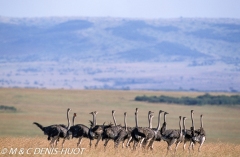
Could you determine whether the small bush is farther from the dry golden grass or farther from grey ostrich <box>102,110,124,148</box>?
grey ostrich <box>102,110,124,148</box>

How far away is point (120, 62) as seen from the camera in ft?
566

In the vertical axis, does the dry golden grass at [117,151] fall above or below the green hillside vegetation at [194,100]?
above

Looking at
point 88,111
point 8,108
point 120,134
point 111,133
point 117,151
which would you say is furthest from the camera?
point 88,111

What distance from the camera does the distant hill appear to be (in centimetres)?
14562

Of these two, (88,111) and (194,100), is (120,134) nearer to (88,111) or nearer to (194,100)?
(88,111)

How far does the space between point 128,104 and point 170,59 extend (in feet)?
390

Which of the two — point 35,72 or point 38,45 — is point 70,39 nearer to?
point 38,45

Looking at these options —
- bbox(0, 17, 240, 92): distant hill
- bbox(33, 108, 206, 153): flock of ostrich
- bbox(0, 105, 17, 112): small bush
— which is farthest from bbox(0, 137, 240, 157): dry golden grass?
bbox(0, 17, 240, 92): distant hill

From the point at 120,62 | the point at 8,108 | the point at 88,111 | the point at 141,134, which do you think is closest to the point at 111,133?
the point at 141,134

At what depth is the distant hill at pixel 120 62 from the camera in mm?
145625

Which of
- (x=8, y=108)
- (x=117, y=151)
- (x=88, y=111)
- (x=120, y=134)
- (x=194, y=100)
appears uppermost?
(x=120, y=134)

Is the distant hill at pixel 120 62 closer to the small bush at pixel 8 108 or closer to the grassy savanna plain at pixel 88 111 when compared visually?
the grassy savanna plain at pixel 88 111

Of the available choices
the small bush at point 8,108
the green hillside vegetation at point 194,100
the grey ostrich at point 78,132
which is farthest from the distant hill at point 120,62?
the grey ostrich at point 78,132

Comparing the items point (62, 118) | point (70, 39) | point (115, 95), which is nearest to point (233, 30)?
point (70, 39)
